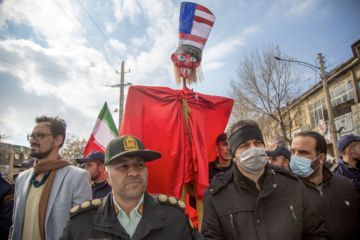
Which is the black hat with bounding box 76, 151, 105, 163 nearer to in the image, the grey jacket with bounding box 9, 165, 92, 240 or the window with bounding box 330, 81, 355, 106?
the grey jacket with bounding box 9, 165, 92, 240

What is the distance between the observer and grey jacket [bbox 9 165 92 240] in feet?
7.20

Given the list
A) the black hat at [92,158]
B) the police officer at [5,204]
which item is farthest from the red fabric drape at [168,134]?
the police officer at [5,204]

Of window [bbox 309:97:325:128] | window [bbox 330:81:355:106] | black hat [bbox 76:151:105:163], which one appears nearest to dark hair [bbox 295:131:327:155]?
black hat [bbox 76:151:105:163]

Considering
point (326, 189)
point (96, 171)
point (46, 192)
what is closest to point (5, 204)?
point (46, 192)

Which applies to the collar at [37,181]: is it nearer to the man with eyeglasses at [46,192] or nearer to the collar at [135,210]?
the man with eyeglasses at [46,192]

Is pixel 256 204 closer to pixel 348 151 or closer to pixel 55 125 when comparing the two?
pixel 55 125

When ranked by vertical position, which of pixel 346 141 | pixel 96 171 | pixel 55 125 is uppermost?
pixel 55 125

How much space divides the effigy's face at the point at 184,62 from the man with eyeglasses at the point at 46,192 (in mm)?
2041

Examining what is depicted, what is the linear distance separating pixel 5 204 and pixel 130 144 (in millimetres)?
2152

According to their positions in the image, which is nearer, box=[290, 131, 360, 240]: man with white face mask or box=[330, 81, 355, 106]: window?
box=[290, 131, 360, 240]: man with white face mask

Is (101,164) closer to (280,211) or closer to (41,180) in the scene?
(41,180)

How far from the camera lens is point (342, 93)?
1833 cm

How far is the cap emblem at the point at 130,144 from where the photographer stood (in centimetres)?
187

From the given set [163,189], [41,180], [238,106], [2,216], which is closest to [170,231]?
[163,189]
